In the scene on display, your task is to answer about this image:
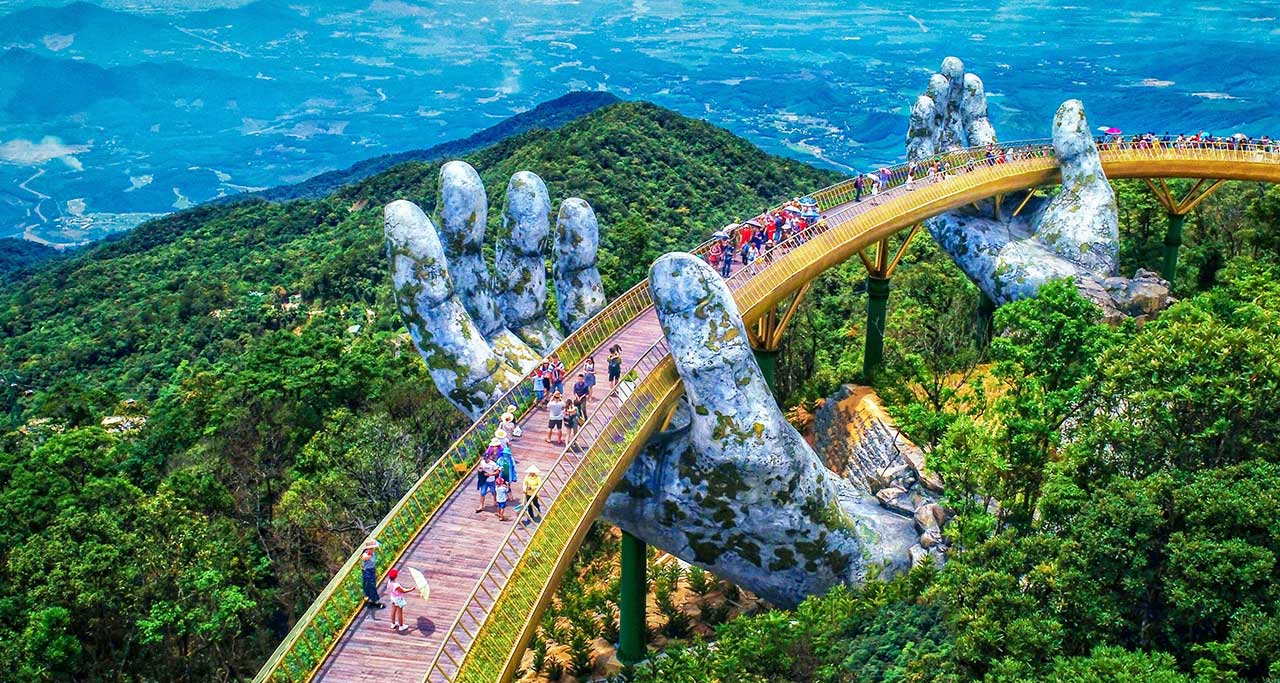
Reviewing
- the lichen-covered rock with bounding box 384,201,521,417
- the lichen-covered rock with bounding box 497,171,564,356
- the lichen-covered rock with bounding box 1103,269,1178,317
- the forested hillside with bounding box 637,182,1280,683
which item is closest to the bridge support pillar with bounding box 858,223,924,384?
the lichen-covered rock with bounding box 1103,269,1178,317

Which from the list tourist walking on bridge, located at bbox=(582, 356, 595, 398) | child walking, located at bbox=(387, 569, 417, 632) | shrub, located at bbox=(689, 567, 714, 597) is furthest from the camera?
shrub, located at bbox=(689, 567, 714, 597)

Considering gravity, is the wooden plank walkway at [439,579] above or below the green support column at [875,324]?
below

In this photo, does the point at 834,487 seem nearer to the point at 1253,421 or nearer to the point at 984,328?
the point at 1253,421

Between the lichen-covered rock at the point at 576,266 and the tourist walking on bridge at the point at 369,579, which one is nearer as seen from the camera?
the tourist walking on bridge at the point at 369,579

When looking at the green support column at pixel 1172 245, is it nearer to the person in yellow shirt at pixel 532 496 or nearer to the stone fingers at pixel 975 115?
the stone fingers at pixel 975 115

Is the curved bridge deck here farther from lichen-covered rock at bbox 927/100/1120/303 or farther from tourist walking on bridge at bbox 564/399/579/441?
lichen-covered rock at bbox 927/100/1120/303

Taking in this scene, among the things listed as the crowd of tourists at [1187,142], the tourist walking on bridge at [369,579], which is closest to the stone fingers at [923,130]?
the crowd of tourists at [1187,142]

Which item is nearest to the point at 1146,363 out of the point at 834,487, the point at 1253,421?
the point at 1253,421
